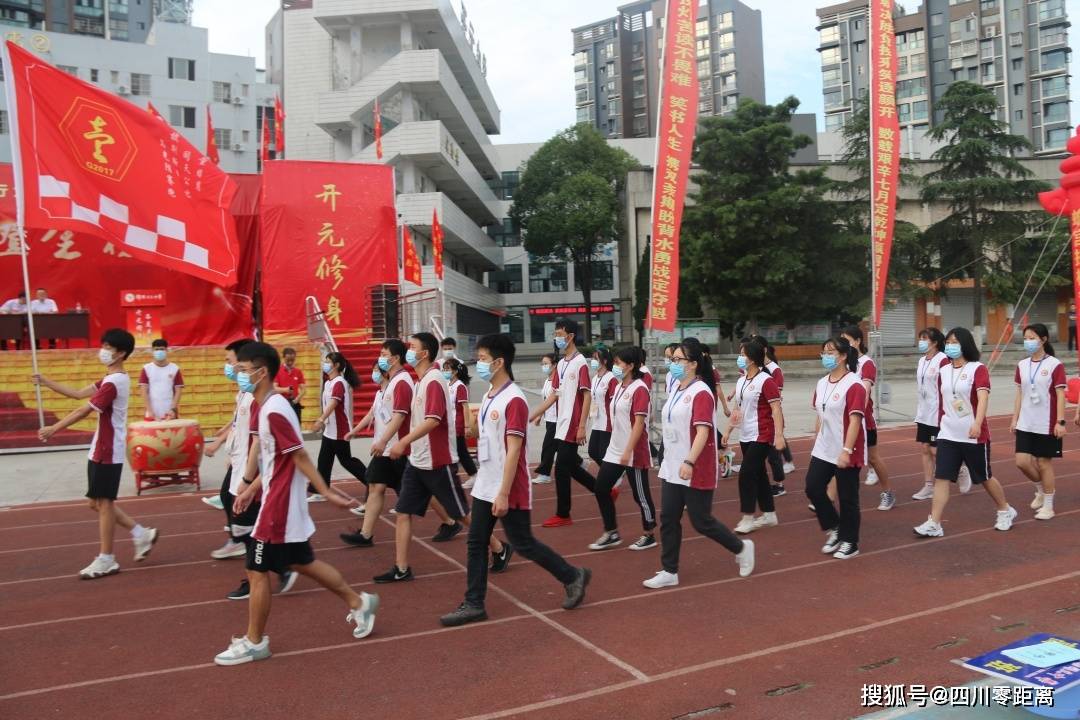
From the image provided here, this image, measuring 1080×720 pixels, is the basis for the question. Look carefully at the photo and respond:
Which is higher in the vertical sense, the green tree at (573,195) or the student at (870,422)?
the green tree at (573,195)

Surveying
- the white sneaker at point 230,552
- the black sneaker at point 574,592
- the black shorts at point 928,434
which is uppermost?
the black shorts at point 928,434

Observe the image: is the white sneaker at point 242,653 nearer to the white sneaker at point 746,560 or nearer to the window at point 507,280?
the white sneaker at point 746,560

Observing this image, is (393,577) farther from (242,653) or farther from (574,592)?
(242,653)

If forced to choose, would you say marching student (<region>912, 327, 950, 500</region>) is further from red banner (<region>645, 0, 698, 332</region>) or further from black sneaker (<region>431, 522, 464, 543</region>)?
black sneaker (<region>431, 522, 464, 543</region>)

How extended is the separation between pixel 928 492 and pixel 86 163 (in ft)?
38.4

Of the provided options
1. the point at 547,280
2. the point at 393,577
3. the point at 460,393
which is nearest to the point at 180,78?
the point at 547,280

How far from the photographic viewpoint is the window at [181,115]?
1805 inches

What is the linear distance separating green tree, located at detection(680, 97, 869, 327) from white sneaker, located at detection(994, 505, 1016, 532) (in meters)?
21.7

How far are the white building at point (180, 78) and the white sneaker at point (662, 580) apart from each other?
4373 cm

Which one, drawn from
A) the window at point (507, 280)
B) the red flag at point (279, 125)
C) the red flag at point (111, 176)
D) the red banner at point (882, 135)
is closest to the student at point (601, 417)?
the red flag at point (111, 176)

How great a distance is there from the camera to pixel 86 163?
11.4m

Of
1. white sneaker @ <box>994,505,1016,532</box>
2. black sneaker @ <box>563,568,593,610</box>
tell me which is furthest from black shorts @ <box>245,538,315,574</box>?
white sneaker @ <box>994,505,1016,532</box>

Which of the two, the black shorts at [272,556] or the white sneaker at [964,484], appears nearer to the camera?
the black shorts at [272,556]

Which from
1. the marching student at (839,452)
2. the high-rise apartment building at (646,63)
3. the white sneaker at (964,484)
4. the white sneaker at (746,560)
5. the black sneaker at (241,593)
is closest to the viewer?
the black sneaker at (241,593)
